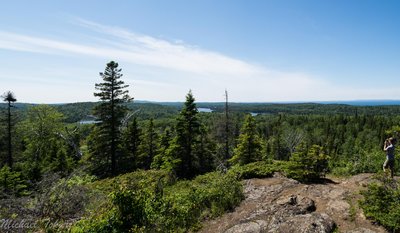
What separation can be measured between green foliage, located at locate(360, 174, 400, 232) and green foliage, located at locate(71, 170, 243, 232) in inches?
172

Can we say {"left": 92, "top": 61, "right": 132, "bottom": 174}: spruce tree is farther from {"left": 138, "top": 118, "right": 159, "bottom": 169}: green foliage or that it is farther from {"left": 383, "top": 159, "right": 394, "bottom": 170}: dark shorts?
{"left": 383, "top": 159, "right": 394, "bottom": 170}: dark shorts

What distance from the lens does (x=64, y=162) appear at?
29.0 m

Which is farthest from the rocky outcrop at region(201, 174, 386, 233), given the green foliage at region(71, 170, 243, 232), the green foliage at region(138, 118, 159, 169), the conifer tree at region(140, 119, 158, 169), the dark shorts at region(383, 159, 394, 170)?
the conifer tree at region(140, 119, 158, 169)

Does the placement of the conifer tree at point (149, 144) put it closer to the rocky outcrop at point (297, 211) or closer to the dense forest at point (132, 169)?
the dense forest at point (132, 169)

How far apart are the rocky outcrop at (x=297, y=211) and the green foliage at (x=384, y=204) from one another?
26 cm

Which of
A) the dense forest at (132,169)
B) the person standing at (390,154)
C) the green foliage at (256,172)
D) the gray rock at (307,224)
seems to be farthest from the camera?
the green foliage at (256,172)

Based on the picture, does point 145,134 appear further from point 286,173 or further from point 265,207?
point 265,207

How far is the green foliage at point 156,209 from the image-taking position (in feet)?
26.0

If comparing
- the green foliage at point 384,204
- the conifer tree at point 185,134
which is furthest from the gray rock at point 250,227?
the conifer tree at point 185,134

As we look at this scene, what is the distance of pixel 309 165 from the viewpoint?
12.6m

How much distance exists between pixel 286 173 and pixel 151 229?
7808mm

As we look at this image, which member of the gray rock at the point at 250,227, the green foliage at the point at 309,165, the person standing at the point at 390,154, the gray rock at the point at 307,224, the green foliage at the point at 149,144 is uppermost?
the person standing at the point at 390,154

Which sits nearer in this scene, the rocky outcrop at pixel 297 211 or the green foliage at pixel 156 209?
the rocky outcrop at pixel 297 211

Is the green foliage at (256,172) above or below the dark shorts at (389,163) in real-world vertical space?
below
